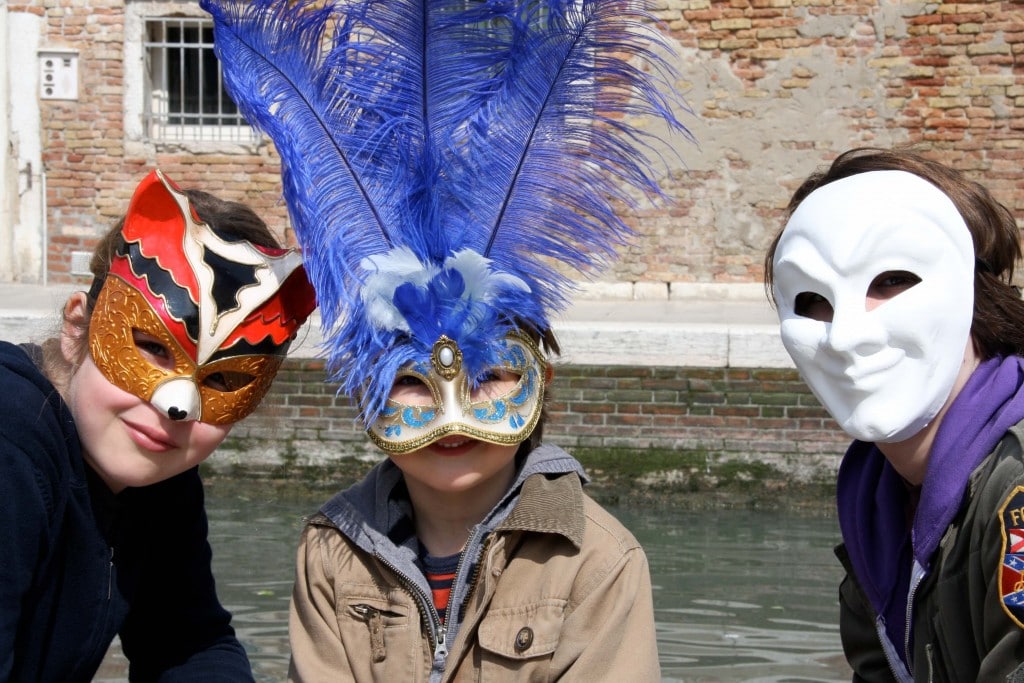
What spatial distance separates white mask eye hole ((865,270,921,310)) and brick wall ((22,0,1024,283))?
29.6 ft

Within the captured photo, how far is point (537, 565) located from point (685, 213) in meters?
9.45

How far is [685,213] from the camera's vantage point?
11898mm

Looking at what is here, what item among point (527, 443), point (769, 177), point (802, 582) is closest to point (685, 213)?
point (769, 177)

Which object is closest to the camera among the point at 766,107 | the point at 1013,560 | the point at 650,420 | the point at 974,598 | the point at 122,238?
the point at 1013,560

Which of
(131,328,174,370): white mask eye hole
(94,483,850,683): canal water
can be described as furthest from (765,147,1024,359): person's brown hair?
(94,483,850,683): canal water

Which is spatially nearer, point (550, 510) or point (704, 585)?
point (550, 510)

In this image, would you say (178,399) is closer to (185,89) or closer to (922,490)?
(922,490)

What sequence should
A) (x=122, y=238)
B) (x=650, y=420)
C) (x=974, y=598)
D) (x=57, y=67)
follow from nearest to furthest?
1. (x=974, y=598)
2. (x=122, y=238)
3. (x=650, y=420)
4. (x=57, y=67)

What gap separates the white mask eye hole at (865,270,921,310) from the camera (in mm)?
2492

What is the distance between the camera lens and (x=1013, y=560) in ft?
7.14

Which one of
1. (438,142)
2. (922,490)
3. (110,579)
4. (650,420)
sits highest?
(438,142)

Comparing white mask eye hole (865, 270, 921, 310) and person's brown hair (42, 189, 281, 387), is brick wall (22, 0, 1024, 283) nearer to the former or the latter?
person's brown hair (42, 189, 281, 387)

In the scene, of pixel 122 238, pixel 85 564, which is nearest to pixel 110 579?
pixel 85 564

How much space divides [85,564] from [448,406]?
0.87 m
